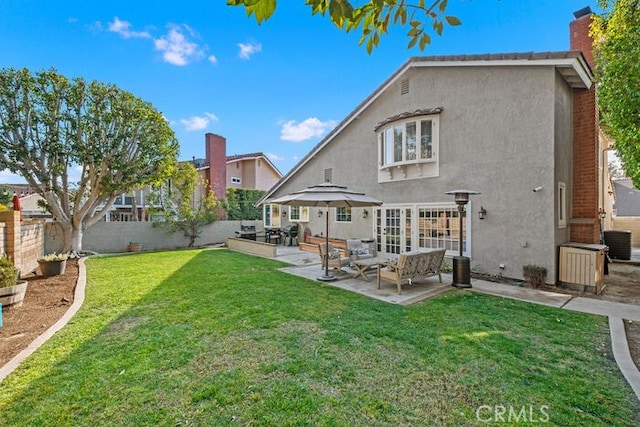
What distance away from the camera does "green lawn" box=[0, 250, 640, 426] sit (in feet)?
9.74

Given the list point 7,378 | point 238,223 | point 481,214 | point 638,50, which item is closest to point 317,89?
point 238,223

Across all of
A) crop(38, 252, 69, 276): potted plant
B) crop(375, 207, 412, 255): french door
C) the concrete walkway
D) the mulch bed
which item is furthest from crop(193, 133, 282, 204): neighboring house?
the concrete walkway

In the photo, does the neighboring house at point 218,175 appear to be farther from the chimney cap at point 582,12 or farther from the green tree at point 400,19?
the chimney cap at point 582,12

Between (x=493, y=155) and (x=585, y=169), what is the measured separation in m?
3.24

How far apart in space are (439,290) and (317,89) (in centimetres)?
1405

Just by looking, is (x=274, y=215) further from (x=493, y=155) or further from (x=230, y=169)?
(x=493, y=155)

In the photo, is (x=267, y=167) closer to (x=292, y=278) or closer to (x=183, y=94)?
(x=183, y=94)

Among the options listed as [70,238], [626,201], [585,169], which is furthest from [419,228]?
[626,201]

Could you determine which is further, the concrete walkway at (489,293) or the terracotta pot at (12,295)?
the terracotta pot at (12,295)

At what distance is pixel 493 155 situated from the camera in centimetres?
925

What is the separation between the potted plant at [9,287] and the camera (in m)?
5.98

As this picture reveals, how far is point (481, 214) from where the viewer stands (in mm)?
9414

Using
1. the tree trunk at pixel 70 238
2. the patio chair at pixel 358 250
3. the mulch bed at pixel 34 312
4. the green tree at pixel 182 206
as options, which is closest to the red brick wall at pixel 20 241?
the mulch bed at pixel 34 312

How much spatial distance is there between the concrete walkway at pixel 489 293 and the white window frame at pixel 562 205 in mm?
2469
